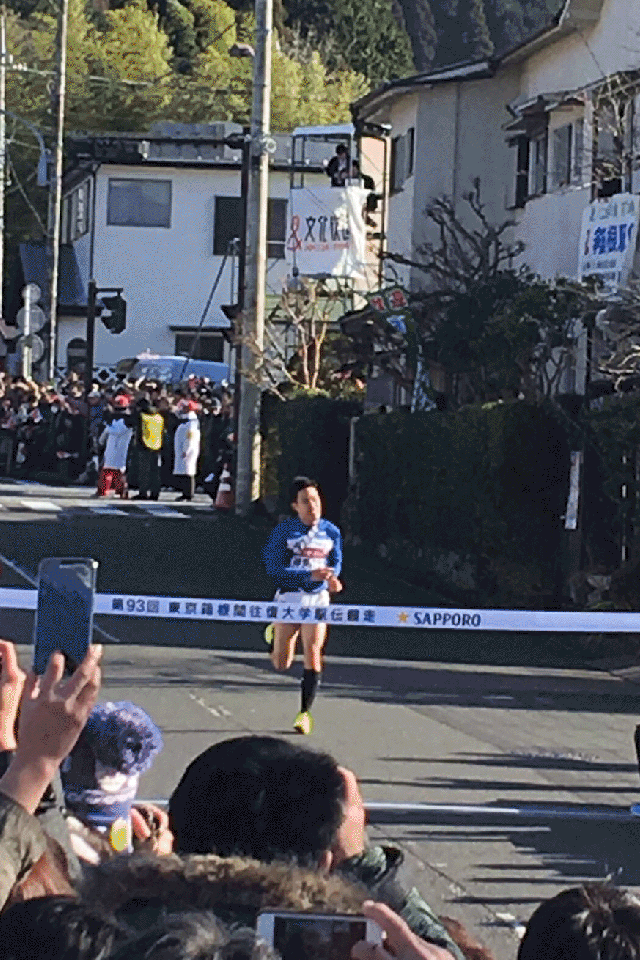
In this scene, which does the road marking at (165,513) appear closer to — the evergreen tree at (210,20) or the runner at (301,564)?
the runner at (301,564)

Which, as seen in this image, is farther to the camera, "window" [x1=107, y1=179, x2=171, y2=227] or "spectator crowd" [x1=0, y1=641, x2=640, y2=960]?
"window" [x1=107, y1=179, x2=171, y2=227]

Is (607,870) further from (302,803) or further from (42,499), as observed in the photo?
(42,499)

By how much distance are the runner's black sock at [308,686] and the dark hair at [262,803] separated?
8.89m

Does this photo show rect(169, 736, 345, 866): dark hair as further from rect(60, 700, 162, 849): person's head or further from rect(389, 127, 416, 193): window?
rect(389, 127, 416, 193): window

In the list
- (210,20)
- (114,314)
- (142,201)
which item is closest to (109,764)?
(114,314)

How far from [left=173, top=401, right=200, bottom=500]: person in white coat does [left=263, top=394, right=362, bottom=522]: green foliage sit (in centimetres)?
446

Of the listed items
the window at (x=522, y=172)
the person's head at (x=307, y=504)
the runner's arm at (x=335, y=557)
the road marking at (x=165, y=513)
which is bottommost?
the road marking at (x=165, y=513)

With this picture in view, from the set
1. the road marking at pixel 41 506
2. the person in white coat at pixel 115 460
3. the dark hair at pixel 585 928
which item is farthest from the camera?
the person in white coat at pixel 115 460

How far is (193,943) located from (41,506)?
97.0 feet

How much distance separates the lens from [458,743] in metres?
13.0

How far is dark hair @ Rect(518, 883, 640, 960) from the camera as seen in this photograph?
10.4ft

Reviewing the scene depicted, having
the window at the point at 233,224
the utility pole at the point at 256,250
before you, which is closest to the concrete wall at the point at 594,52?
the utility pole at the point at 256,250

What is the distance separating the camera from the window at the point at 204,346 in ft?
207

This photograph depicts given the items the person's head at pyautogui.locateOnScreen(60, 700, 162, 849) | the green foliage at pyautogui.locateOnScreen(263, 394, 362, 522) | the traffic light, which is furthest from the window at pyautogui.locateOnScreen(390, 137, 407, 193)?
the person's head at pyautogui.locateOnScreen(60, 700, 162, 849)
